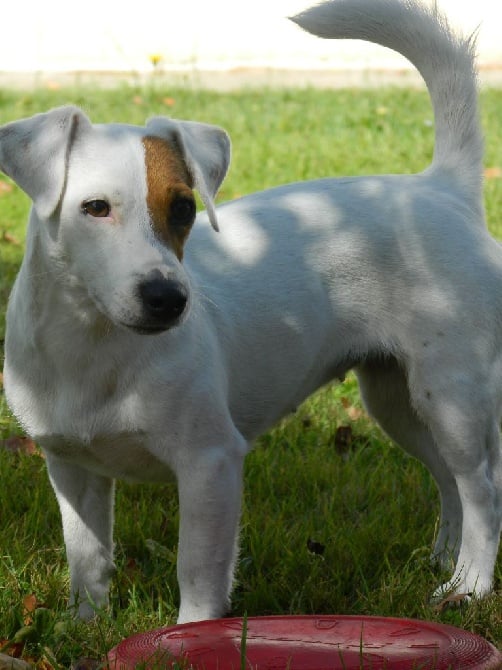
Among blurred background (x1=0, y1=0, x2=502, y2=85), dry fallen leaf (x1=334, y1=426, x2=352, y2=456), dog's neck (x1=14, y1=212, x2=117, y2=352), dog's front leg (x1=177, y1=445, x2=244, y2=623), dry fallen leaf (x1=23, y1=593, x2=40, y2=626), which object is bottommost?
blurred background (x1=0, y1=0, x2=502, y2=85)

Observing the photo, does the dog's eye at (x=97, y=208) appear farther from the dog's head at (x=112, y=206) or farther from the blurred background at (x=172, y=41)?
the blurred background at (x=172, y=41)

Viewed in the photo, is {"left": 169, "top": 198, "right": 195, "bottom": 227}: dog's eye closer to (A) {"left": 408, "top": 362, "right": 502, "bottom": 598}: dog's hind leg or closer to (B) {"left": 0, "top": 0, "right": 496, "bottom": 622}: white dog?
(B) {"left": 0, "top": 0, "right": 496, "bottom": 622}: white dog

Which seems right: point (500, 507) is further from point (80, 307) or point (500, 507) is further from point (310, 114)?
point (310, 114)

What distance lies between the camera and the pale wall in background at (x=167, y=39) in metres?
16.0

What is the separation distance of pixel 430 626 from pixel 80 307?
1.26 metres

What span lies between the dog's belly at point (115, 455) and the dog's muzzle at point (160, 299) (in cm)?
41

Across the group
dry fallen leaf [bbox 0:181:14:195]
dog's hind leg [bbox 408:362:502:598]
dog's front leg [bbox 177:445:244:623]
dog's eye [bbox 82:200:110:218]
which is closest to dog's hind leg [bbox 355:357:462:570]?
dog's hind leg [bbox 408:362:502:598]

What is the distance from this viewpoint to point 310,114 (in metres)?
11.3

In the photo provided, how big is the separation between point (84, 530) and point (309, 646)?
3.48ft

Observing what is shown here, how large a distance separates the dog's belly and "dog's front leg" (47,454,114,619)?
7.6 inches

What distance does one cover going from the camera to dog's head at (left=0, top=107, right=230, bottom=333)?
116 inches

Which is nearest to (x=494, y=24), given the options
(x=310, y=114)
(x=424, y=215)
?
(x=310, y=114)

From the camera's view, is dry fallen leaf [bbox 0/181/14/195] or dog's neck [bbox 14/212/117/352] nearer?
dog's neck [bbox 14/212/117/352]

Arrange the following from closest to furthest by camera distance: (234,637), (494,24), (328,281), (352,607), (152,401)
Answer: (234,637) < (152,401) < (352,607) < (328,281) < (494,24)
